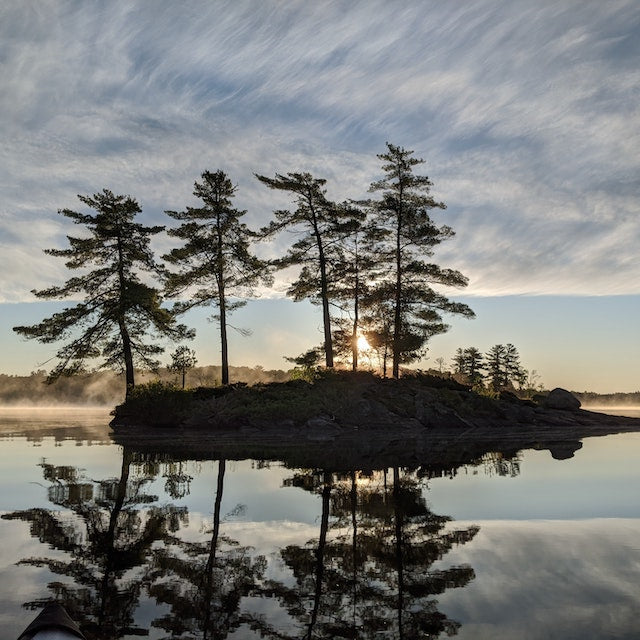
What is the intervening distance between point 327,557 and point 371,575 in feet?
2.16

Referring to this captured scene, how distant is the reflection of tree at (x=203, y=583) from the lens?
351 centimetres

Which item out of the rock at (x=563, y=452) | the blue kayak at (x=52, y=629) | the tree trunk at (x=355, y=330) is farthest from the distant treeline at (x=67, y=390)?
the blue kayak at (x=52, y=629)

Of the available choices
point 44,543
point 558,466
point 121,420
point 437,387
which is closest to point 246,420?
point 121,420

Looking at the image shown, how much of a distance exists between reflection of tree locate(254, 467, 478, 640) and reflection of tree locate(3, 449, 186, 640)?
1.15 m

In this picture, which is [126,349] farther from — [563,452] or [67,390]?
[67,390]

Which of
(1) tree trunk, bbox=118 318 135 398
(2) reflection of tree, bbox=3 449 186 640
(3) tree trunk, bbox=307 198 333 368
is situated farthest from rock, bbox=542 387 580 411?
(2) reflection of tree, bbox=3 449 186 640

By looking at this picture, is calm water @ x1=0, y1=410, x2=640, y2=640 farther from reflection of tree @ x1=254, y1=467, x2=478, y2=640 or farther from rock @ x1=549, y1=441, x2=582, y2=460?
rock @ x1=549, y1=441, x2=582, y2=460

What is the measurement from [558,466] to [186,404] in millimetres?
20074

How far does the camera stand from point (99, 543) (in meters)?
5.56

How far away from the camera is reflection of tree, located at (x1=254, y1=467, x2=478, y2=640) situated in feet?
11.4

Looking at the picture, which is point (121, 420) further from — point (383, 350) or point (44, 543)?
point (44, 543)

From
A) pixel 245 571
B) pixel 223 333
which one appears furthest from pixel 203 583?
pixel 223 333

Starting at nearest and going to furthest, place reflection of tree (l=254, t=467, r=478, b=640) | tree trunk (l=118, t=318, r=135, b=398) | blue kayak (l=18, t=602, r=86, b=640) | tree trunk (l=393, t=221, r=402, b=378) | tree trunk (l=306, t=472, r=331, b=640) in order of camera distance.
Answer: blue kayak (l=18, t=602, r=86, b=640) → reflection of tree (l=254, t=467, r=478, b=640) → tree trunk (l=306, t=472, r=331, b=640) → tree trunk (l=118, t=318, r=135, b=398) → tree trunk (l=393, t=221, r=402, b=378)

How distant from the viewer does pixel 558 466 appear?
39.2 feet
